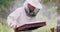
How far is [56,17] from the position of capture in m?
1.43

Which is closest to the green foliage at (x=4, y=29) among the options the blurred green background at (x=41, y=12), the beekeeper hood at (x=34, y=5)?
the blurred green background at (x=41, y=12)

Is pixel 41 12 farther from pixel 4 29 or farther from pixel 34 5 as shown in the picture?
pixel 4 29

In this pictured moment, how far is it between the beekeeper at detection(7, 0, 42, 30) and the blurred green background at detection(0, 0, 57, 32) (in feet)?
0.10

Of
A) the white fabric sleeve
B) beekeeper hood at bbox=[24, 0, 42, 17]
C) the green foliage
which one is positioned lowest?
the green foliage

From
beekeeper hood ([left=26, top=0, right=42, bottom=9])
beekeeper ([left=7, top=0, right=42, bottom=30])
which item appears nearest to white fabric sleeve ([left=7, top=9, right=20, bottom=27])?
beekeeper ([left=7, top=0, right=42, bottom=30])

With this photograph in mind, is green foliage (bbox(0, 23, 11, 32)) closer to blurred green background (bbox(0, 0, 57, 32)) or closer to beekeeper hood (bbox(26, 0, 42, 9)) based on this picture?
blurred green background (bbox(0, 0, 57, 32))

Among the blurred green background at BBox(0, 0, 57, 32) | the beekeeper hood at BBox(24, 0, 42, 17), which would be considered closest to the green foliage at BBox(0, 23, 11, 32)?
the blurred green background at BBox(0, 0, 57, 32)

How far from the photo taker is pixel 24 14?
1.30 meters

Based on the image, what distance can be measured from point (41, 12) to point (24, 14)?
0.14m

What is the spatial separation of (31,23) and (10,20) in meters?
0.16

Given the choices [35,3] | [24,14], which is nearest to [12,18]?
[24,14]

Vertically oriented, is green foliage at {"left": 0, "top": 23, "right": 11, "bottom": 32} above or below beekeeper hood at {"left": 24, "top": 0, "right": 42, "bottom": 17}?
below

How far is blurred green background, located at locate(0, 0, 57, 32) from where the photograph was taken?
49.5 inches

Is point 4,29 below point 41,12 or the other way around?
below
